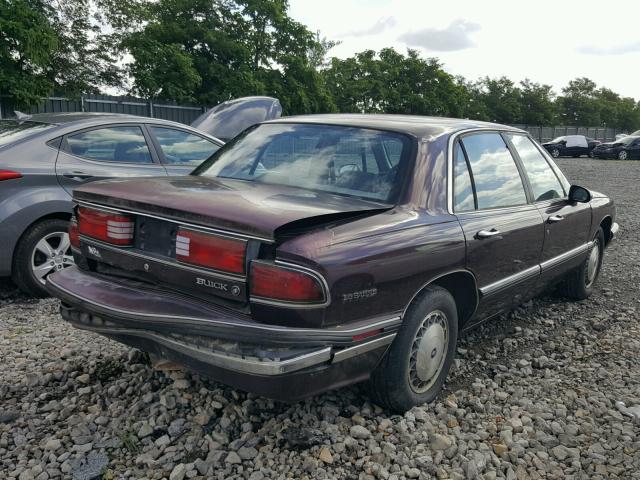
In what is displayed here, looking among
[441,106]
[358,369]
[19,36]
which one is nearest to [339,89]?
[441,106]

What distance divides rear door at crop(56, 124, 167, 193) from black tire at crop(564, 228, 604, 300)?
3.85m

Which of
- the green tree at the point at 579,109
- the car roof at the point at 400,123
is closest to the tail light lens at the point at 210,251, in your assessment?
the car roof at the point at 400,123

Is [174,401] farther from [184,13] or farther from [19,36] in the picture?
[184,13]

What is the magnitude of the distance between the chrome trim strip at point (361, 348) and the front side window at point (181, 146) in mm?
3570

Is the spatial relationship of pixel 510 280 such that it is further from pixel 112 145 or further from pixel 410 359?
pixel 112 145

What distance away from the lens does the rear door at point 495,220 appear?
3346 millimetres

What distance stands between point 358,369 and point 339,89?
3792 centimetres

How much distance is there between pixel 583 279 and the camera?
520 centimetres

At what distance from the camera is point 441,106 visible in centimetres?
4509

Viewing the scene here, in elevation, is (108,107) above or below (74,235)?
above

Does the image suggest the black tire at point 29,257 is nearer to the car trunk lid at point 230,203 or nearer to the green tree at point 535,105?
the car trunk lid at point 230,203

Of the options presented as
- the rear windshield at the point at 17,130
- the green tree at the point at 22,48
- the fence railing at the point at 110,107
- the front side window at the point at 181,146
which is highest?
the green tree at the point at 22,48

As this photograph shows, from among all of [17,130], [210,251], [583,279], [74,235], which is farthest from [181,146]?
[583,279]

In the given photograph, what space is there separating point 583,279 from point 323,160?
10.1 ft
